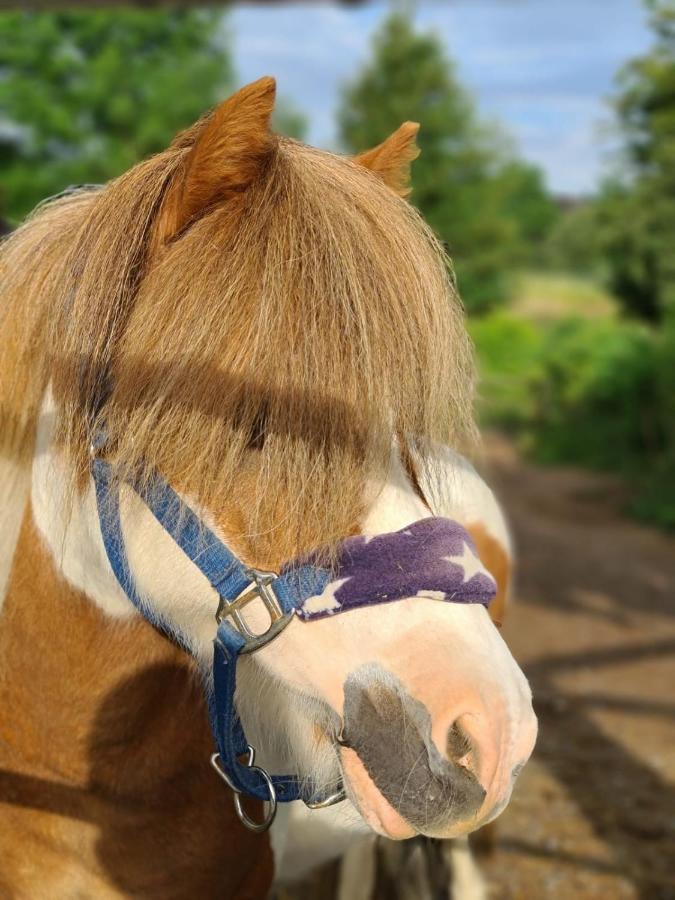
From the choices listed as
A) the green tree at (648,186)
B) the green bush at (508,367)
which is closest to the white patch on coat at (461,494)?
the green tree at (648,186)

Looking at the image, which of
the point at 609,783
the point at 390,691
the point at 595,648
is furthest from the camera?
the point at 595,648

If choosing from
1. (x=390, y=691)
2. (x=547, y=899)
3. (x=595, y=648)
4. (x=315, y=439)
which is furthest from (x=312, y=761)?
(x=595, y=648)

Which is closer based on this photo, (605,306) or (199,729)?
(199,729)

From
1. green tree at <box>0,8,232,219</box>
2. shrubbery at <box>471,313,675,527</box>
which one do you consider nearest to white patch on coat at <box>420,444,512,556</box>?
shrubbery at <box>471,313,675,527</box>

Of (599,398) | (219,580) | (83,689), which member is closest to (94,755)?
(83,689)

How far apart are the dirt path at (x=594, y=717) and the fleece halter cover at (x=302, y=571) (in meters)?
2.86

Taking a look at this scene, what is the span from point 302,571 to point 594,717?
4.66m

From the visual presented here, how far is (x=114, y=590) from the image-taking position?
4.83ft

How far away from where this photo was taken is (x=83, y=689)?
1578 mm

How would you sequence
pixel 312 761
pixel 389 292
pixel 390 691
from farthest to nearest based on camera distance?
1. pixel 312 761
2. pixel 389 292
3. pixel 390 691

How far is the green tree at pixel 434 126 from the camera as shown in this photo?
24.0 metres

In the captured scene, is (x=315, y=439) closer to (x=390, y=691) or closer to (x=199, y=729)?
(x=390, y=691)

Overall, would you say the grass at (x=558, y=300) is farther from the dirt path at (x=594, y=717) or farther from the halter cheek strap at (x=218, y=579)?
the halter cheek strap at (x=218, y=579)

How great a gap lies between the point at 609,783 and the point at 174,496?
397 centimetres
